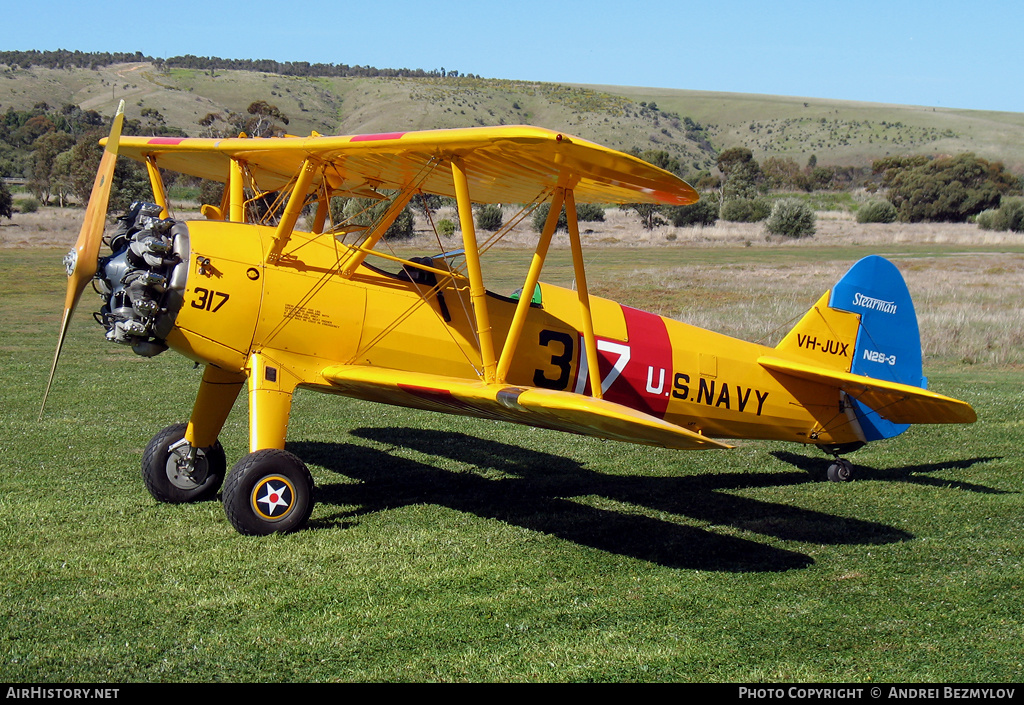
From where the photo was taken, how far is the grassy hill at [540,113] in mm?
105812

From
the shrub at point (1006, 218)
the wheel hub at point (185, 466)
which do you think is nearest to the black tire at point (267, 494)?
the wheel hub at point (185, 466)

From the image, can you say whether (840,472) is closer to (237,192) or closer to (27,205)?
(237,192)

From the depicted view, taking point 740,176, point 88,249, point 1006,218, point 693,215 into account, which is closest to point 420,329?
point 88,249

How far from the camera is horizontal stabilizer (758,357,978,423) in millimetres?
6992

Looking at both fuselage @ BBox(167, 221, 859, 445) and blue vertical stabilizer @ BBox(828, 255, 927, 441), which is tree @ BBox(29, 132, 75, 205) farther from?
blue vertical stabilizer @ BBox(828, 255, 927, 441)

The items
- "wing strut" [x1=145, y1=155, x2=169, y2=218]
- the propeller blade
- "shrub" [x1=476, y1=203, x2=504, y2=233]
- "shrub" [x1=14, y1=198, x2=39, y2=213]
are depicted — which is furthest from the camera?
"shrub" [x1=14, y1=198, x2=39, y2=213]

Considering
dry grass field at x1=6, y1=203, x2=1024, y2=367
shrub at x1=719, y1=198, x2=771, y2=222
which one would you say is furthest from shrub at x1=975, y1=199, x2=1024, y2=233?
shrub at x1=719, y1=198, x2=771, y2=222

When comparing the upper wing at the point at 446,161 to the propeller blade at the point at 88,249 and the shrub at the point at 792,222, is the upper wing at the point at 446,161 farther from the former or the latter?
the shrub at the point at 792,222

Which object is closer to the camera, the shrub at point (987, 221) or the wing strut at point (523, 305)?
the wing strut at point (523, 305)

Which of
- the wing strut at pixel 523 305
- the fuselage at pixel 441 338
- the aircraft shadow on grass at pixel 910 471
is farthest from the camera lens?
the aircraft shadow on grass at pixel 910 471

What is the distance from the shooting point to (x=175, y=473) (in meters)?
7.12

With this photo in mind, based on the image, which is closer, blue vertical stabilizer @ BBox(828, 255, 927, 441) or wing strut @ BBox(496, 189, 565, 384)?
wing strut @ BBox(496, 189, 565, 384)

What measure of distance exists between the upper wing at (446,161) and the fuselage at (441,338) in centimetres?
82

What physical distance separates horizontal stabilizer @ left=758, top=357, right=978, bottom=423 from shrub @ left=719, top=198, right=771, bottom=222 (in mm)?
48249
